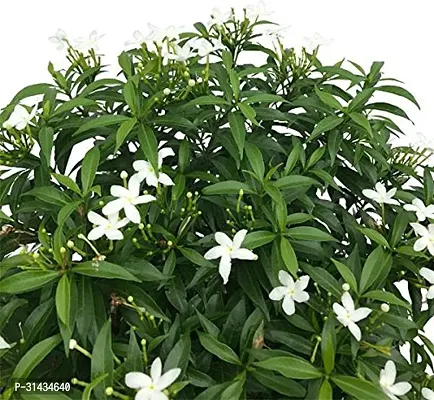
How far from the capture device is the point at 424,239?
1.45 metres

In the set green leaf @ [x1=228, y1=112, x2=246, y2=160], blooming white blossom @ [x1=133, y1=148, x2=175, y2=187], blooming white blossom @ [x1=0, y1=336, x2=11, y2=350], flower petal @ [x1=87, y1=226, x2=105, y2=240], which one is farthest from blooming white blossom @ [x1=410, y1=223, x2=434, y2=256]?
blooming white blossom @ [x1=0, y1=336, x2=11, y2=350]

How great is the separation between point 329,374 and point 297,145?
0.45m

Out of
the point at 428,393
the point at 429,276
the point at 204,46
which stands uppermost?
the point at 204,46

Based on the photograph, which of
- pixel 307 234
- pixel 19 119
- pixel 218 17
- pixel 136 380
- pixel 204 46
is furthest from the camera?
pixel 218 17

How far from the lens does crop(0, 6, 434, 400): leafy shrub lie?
4.24 ft

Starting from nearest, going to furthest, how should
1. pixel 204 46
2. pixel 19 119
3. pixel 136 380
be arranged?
pixel 136 380 → pixel 19 119 → pixel 204 46

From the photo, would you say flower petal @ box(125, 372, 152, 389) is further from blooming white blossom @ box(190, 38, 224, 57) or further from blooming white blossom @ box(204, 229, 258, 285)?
blooming white blossom @ box(190, 38, 224, 57)

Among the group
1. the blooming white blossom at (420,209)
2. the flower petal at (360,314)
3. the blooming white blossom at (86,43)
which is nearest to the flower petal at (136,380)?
the flower petal at (360,314)

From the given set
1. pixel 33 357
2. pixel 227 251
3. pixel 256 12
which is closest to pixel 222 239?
pixel 227 251

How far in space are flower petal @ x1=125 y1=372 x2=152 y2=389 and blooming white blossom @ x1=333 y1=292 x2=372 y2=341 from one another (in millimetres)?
328

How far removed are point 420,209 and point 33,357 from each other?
29.2 inches

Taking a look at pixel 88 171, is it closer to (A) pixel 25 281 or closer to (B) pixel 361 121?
(A) pixel 25 281

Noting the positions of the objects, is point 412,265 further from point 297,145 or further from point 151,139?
point 151,139

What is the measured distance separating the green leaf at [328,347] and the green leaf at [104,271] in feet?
1.01
